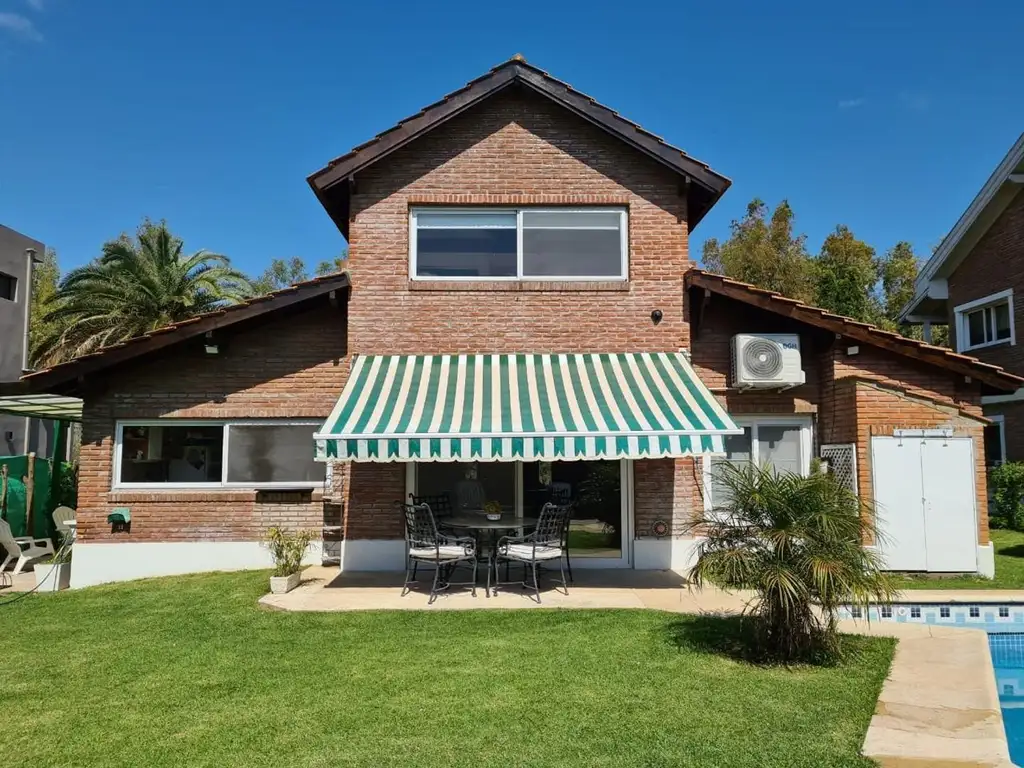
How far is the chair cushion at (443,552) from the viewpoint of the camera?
12.7m

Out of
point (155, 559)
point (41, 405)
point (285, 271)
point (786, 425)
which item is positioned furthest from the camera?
point (285, 271)

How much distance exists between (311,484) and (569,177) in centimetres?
873

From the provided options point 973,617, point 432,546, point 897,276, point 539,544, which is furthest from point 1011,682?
point 897,276

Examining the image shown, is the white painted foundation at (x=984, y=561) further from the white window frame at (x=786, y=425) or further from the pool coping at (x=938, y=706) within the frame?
the pool coping at (x=938, y=706)

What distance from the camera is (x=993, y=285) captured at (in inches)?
1074

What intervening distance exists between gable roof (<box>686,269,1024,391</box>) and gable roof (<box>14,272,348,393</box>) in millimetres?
8336

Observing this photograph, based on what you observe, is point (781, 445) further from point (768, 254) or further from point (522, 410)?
point (768, 254)

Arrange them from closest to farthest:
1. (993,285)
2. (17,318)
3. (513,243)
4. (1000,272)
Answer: (513,243)
(1000,272)
(993,285)
(17,318)


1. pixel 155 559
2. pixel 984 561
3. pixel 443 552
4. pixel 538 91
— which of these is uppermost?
pixel 538 91

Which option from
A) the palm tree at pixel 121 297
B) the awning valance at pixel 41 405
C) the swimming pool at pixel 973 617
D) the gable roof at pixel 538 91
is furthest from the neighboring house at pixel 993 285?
the palm tree at pixel 121 297

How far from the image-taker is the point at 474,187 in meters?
15.6

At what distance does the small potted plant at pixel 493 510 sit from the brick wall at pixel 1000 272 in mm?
21417

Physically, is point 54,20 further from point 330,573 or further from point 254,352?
point 330,573

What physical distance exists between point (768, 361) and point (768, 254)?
122ft
